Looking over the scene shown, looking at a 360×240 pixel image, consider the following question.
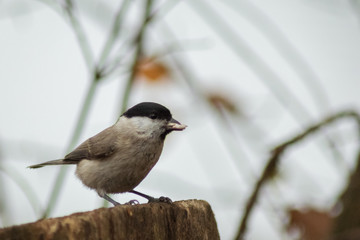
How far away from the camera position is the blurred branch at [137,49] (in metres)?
2.90

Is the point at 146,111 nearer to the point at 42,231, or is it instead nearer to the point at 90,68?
the point at 90,68

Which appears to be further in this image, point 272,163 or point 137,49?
point 137,49

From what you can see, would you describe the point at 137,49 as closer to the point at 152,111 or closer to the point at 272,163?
the point at 152,111

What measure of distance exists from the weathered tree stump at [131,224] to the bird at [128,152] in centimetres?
65

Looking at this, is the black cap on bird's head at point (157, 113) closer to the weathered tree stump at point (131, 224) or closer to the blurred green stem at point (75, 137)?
the blurred green stem at point (75, 137)

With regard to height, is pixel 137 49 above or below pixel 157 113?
above

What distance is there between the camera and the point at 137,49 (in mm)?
3002

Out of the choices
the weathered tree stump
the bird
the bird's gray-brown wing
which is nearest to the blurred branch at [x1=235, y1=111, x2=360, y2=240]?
the weathered tree stump

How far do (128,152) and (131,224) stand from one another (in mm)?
979

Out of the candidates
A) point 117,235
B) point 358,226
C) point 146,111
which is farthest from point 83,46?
point 358,226

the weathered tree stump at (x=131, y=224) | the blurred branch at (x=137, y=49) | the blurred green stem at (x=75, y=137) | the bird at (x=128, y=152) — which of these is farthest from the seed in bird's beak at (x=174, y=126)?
the weathered tree stump at (x=131, y=224)

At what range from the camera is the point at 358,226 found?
8.82ft

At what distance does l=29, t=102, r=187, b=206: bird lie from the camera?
2.70m

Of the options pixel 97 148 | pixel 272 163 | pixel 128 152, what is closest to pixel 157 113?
pixel 128 152
